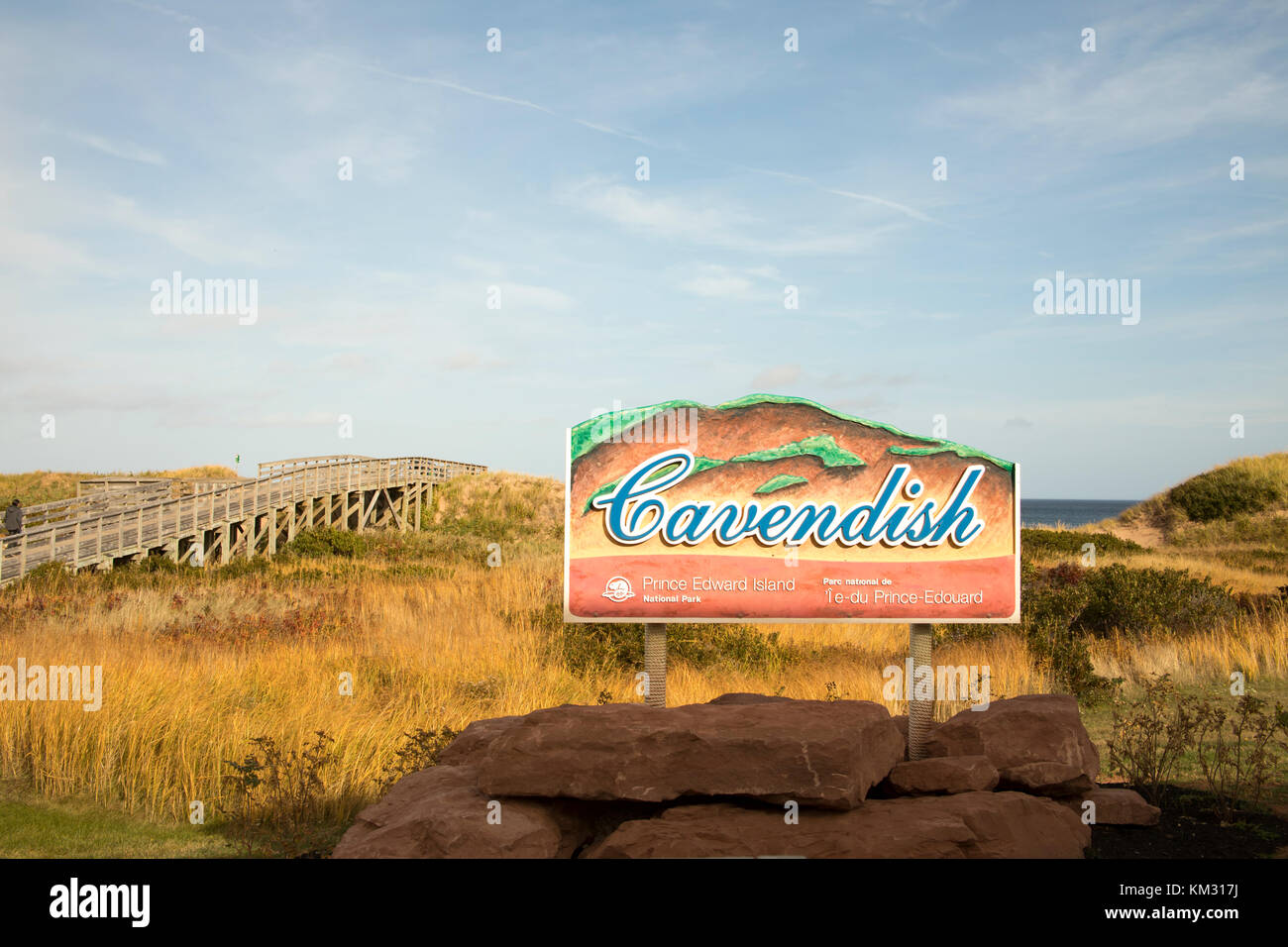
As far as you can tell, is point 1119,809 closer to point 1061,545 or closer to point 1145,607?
point 1145,607

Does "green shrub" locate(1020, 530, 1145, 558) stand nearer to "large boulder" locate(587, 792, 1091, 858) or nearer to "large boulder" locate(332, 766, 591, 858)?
"large boulder" locate(587, 792, 1091, 858)

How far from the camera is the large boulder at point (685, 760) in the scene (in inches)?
209

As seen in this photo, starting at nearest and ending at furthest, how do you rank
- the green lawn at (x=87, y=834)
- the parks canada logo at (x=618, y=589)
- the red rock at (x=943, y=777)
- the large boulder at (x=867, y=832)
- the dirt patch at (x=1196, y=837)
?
the large boulder at (x=867, y=832), the dirt patch at (x=1196, y=837), the red rock at (x=943, y=777), the green lawn at (x=87, y=834), the parks canada logo at (x=618, y=589)

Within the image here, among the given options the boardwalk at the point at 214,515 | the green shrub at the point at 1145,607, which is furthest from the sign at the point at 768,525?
the boardwalk at the point at 214,515

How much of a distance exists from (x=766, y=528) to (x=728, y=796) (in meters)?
2.49

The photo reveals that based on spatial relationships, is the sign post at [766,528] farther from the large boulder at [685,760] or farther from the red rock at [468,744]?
the large boulder at [685,760]

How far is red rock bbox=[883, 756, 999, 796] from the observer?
598cm

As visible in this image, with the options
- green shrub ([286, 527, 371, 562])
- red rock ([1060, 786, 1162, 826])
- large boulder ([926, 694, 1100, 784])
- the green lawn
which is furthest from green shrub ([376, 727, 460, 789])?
green shrub ([286, 527, 371, 562])

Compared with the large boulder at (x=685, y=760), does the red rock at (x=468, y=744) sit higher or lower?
lower

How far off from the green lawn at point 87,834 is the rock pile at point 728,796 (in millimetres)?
2041

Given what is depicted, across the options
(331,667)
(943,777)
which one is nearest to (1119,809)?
(943,777)

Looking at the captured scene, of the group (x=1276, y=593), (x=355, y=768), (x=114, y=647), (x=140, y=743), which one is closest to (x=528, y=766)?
(x=355, y=768)

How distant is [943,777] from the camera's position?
237 inches

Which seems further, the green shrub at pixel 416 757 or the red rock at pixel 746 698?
the green shrub at pixel 416 757
